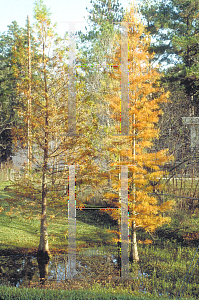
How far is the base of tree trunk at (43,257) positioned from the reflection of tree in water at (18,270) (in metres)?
0.09

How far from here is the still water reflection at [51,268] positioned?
459cm

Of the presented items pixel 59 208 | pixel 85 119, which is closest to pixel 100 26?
pixel 85 119

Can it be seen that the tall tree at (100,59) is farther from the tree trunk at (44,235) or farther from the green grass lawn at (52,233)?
the green grass lawn at (52,233)

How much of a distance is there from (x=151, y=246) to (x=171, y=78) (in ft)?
23.8

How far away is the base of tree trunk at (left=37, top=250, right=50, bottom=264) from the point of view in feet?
17.1

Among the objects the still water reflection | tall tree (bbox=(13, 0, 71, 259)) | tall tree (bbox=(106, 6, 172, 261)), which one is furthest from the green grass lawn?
tall tree (bbox=(106, 6, 172, 261))

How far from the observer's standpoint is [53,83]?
4934 mm

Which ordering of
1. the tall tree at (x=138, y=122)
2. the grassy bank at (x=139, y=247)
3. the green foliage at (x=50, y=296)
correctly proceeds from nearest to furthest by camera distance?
A: the green foliage at (x=50, y=296) → the grassy bank at (x=139, y=247) → the tall tree at (x=138, y=122)

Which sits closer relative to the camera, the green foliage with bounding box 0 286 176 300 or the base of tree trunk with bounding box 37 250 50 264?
the green foliage with bounding box 0 286 176 300

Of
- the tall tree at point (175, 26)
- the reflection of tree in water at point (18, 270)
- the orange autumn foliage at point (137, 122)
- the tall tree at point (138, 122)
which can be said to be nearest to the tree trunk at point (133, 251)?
the tall tree at point (138, 122)

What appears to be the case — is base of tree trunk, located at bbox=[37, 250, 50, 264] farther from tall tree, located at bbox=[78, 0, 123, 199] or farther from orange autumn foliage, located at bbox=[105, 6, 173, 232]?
tall tree, located at bbox=[78, 0, 123, 199]

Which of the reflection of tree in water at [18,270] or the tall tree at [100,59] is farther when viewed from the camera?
the tall tree at [100,59]

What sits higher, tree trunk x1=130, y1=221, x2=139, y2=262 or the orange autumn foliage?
the orange autumn foliage

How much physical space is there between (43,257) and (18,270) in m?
0.55
